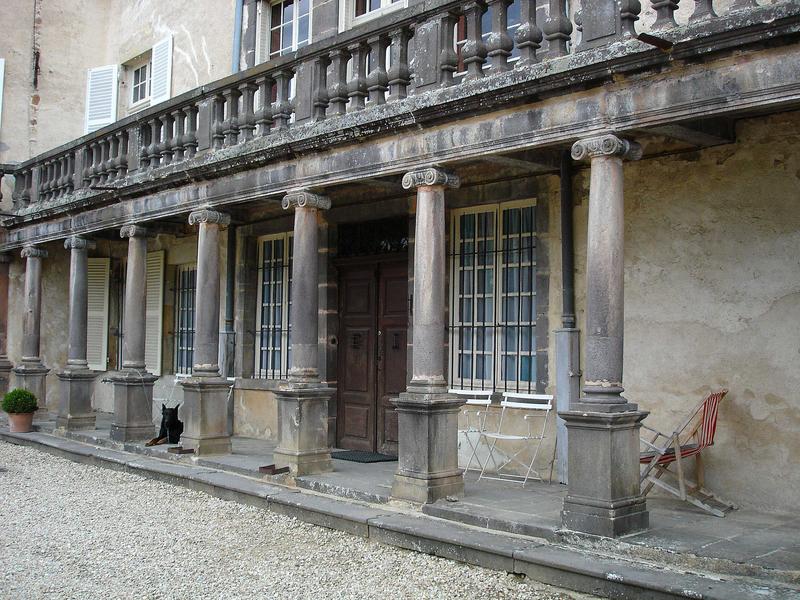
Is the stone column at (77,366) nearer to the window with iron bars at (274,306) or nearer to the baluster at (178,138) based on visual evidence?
the window with iron bars at (274,306)

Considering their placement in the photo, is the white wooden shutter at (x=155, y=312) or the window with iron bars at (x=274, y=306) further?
the white wooden shutter at (x=155, y=312)

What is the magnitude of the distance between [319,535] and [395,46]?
164 inches

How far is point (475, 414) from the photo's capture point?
834cm

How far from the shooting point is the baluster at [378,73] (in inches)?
296

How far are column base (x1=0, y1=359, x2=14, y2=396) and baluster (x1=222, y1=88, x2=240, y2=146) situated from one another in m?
7.32

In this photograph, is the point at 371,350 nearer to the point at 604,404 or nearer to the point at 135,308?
the point at 135,308

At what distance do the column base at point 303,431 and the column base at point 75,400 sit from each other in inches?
182

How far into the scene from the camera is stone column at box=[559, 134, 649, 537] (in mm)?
5492

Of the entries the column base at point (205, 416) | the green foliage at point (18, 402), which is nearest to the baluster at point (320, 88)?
the column base at point (205, 416)

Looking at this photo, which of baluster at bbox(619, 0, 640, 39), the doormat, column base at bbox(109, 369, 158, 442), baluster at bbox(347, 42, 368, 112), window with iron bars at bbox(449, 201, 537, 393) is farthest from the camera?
column base at bbox(109, 369, 158, 442)

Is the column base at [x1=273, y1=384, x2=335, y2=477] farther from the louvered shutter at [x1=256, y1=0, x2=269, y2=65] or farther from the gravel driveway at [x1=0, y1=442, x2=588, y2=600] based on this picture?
the louvered shutter at [x1=256, y1=0, x2=269, y2=65]

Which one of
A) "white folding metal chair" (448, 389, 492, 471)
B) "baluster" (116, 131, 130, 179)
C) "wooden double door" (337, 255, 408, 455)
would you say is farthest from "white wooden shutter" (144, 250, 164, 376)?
"white folding metal chair" (448, 389, 492, 471)

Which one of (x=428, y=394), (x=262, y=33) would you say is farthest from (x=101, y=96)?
(x=428, y=394)

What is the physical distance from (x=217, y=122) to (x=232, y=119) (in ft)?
0.95
